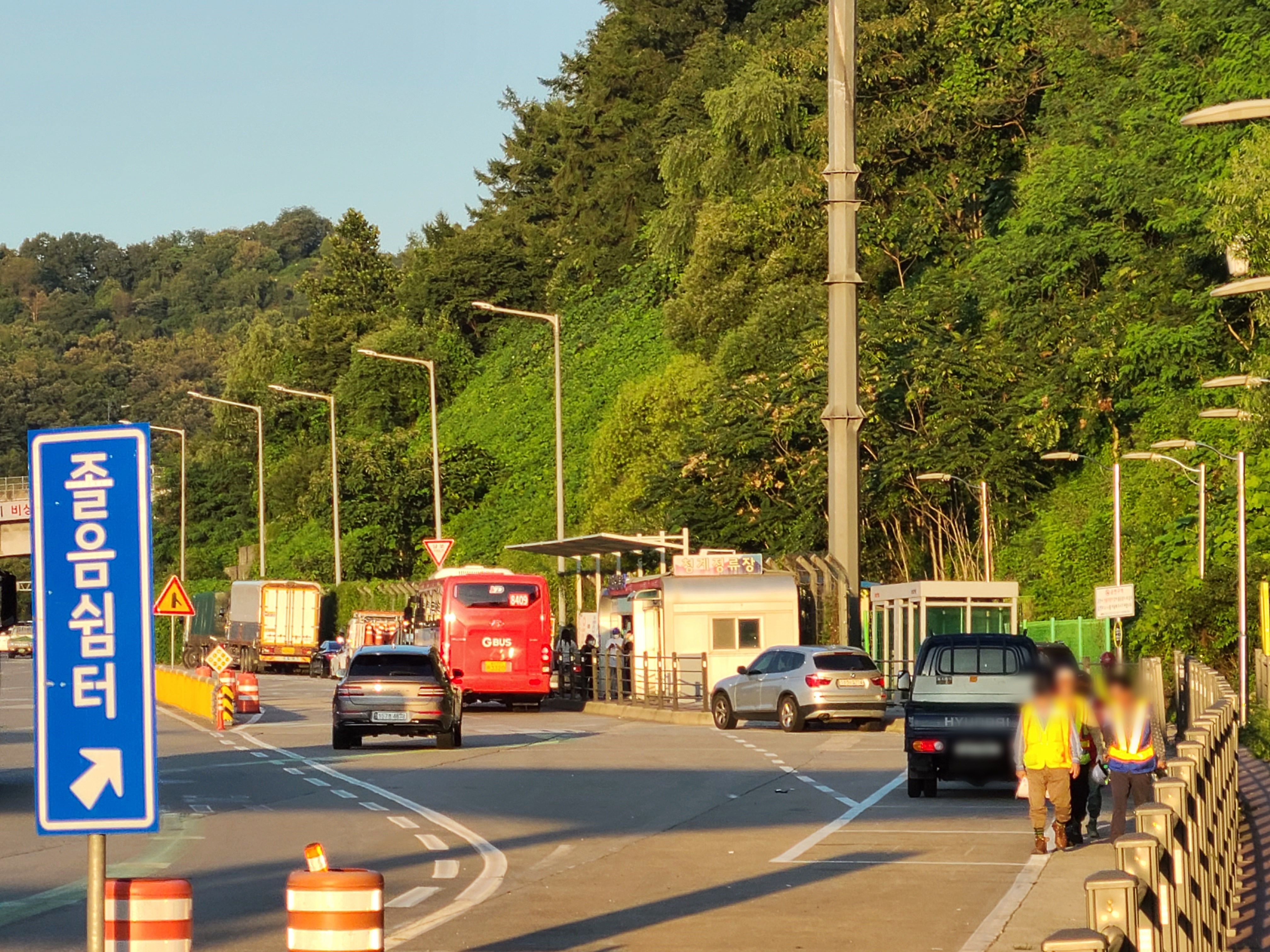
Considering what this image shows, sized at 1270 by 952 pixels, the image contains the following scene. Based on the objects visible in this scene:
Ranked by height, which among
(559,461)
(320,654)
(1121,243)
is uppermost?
(1121,243)

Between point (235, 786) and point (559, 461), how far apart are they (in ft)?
96.1

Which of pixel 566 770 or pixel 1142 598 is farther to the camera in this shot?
pixel 1142 598

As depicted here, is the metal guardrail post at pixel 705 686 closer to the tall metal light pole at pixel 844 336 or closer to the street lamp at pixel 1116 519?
the tall metal light pole at pixel 844 336

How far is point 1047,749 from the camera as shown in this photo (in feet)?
54.4

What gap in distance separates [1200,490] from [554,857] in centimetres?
3084

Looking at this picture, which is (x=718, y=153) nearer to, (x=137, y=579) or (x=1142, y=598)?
(x=1142, y=598)

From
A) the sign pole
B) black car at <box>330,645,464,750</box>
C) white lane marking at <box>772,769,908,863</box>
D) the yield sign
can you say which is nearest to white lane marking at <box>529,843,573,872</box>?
white lane marking at <box>772,769,908,863</box>

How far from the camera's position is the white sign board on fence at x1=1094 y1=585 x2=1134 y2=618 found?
37.7 m

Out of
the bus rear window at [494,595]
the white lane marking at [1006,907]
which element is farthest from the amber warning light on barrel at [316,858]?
the bus rear window at [494,595]

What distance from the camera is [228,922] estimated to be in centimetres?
1302

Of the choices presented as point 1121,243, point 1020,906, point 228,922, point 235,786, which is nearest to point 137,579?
point 228,922

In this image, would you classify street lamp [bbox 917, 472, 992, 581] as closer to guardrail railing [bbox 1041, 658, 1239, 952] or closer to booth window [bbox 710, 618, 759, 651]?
booth window [bbox 710, 618, 759, 651]

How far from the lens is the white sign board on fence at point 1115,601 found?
3769 cm

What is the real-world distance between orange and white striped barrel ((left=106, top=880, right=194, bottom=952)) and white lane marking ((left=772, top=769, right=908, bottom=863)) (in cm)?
983
